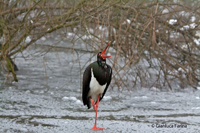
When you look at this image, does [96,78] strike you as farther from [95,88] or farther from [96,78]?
[95,88]

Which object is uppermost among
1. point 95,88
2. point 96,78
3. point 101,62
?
point 101,62

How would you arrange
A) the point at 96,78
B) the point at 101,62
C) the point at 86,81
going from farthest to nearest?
the point at 86,81
the point at 96,78
the point at 101,62

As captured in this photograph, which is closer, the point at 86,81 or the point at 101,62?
the point at 101,62

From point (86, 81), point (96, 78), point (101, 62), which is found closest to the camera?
point (101, 62)

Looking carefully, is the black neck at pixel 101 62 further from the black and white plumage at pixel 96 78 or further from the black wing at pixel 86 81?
the black wing at pixel 86 81

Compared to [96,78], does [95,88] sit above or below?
below

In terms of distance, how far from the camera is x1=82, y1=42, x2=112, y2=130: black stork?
4.51 m

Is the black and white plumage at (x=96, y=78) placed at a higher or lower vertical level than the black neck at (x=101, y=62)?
lower

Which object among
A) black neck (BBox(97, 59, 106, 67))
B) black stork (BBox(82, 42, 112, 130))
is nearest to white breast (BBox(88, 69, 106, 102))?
black stork (BBox(82, 42, 112, 130))

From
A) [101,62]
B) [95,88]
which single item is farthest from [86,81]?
[101,62]

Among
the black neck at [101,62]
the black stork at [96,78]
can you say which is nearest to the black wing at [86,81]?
the black stork at [96,78]

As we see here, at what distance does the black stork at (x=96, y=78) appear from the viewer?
451 cm

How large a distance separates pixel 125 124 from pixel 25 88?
2793 millimetres

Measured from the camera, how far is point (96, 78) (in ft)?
15.2
